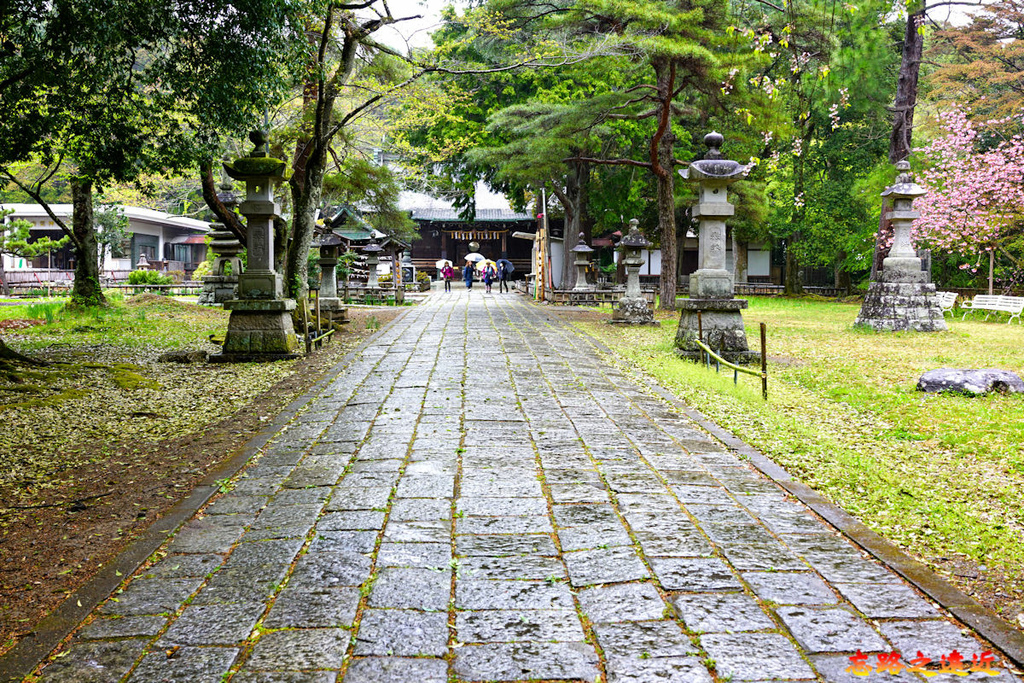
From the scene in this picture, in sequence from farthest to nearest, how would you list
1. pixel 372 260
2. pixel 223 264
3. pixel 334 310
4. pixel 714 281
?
pixel 372 260 → pixel 223 264 → pixel 334 310 → pixel 714 281

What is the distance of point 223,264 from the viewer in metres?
21.5

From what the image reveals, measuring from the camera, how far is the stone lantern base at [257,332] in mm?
9789

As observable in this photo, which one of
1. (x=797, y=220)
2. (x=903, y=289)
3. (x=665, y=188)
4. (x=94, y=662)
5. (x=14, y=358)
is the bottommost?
(x=94, y=662)

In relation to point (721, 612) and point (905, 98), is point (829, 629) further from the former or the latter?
point (905, 98)

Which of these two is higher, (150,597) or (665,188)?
(665,188)

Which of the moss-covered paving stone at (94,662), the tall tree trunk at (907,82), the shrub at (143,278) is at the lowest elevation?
the moss-covered paving stone at (94,662)

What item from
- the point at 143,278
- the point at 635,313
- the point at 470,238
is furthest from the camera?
the point at 470,238

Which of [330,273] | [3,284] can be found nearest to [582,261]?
[330,273]

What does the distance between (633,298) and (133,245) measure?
2573 cm

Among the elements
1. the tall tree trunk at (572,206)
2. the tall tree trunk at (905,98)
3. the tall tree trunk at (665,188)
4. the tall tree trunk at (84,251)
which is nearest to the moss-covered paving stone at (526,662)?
the tall tree trunk at (84,251)

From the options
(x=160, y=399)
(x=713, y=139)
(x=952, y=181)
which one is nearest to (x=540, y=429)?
(x=160, y=399)

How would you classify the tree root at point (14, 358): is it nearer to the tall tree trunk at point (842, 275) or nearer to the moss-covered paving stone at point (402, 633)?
the moss-covered paving stone at point (402, 633)

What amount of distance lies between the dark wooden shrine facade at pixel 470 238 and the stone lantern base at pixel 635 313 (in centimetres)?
2110

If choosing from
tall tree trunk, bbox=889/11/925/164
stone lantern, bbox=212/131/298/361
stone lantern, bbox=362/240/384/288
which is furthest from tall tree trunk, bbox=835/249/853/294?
stone lantern, bbox=212/131/298/361
